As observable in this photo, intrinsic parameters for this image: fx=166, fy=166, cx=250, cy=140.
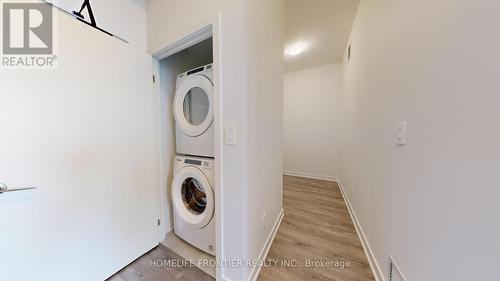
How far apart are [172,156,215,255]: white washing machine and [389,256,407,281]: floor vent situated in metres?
1.28

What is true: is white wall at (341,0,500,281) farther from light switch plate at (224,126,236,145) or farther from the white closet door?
the white closet door

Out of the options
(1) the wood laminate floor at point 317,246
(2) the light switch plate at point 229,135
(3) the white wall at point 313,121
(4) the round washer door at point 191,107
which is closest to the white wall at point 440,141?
(1) the wood laminate floor at point 317,246

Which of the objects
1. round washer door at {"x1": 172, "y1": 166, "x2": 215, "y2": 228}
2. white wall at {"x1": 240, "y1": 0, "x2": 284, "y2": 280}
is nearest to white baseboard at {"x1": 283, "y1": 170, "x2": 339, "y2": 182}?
white wall at {"x1": 240, "y1": 0, "x2": 284, "y2": 280}

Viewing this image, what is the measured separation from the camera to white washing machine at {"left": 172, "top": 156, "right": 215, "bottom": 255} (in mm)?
1421

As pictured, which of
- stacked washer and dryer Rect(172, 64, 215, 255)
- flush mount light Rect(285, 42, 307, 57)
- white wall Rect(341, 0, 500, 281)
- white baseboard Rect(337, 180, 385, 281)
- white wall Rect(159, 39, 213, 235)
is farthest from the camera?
flush mount light Rect(285, 42, 307, 57)

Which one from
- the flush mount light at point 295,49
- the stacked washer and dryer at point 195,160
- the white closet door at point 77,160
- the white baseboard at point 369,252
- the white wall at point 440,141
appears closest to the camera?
the white wall at point 440,141

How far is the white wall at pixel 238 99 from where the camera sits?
1.03m

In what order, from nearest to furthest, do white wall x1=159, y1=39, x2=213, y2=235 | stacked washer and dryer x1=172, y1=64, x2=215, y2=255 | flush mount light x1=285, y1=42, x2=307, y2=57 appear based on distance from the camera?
stacked washer and dryer x1=172, y1=64, x2=215, y2=255 < white wall x1=159, y1=39, x2=213, y2=235 < flush mount light x1=285, y1=42, x2=307, y2=57

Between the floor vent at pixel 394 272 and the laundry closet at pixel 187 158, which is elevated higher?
the laundry closet at pixel 187 158

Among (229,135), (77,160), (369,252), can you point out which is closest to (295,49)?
(229,135)

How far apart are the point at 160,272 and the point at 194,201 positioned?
0.59 metres

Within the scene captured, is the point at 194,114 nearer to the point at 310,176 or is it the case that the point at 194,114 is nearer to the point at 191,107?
the point at 191,107

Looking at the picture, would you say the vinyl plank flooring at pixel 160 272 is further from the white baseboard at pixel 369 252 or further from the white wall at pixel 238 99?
the white baseboard at pixel 369 252

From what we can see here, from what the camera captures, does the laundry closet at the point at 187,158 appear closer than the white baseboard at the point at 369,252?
No
